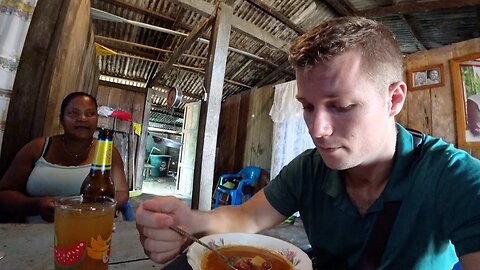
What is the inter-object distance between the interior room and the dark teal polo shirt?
101 cm

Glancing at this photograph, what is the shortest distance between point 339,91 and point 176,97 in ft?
16.1

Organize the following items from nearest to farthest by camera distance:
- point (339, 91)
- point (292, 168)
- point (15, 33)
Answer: point (339, 91), point (292, 168), point (15, 33)

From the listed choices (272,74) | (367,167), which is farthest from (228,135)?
(367,167)

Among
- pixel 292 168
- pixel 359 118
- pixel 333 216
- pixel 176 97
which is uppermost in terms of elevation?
pixel 176 97

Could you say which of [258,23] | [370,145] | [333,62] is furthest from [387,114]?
[258,23]

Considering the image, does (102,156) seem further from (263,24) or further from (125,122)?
(125,122)

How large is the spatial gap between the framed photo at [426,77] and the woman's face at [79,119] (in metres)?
3.65

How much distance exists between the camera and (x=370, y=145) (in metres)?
0.85

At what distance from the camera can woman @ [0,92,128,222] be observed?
1.54 metres

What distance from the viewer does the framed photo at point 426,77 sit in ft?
10.0

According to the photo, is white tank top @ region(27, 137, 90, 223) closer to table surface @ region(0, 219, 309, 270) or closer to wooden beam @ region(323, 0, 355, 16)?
table surface @ region(0, 219, 309, 270)

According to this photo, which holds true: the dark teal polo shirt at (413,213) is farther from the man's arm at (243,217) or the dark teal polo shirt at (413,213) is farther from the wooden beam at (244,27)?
the wooden beam at (244,27)

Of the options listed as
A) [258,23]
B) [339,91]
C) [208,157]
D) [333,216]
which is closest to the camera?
[339,91]

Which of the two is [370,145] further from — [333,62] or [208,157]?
[208,157]
